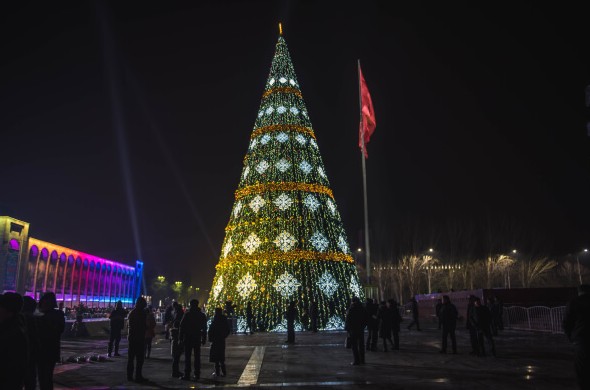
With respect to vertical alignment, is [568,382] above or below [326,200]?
below

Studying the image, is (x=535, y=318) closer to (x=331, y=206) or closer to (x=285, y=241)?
(x=331, y=206)

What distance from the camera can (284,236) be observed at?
23031mm

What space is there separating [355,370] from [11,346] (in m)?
Answer: 8.12

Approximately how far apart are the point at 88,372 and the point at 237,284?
39.1ft

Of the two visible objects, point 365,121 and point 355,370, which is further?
point 365,121

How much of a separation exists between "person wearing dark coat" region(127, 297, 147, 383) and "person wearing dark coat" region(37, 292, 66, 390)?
1.90 m

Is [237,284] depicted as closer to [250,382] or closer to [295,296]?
[295,296]

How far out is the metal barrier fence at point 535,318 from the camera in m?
21.3

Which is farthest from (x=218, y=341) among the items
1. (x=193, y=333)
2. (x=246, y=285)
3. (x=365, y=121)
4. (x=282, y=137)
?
(x=365, y=121)

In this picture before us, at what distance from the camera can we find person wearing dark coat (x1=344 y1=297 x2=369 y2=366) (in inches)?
454

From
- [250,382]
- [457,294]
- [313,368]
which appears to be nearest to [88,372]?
[250,382]

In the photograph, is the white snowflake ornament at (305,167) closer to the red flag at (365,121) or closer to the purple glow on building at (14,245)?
the red flag at (365,121)

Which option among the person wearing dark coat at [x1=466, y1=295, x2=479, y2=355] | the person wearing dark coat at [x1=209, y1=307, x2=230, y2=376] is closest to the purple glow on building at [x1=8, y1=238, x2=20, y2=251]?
the person wearing dark coat at [x1=209, y1=307, x2=230, y2=376]

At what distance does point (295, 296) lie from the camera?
22.4 metres
